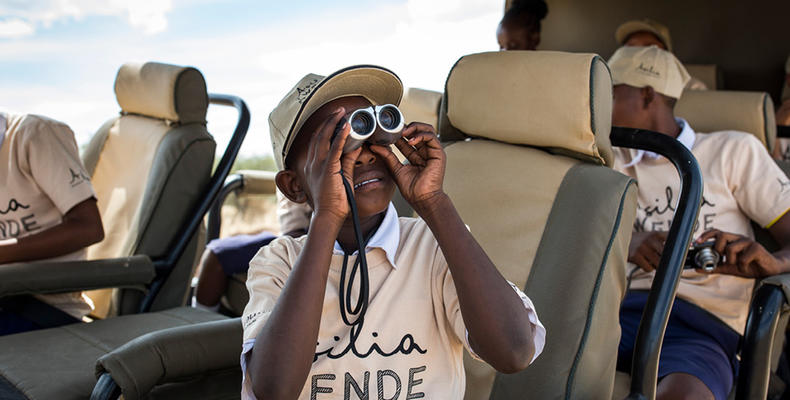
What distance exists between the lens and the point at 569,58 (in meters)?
1.49

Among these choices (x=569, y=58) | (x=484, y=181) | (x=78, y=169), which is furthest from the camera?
(x=78, y=169)

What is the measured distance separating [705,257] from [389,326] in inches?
37.9

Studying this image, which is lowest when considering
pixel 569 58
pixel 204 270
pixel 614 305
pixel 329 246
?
pixel 204 270

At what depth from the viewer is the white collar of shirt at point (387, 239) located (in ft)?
3.75

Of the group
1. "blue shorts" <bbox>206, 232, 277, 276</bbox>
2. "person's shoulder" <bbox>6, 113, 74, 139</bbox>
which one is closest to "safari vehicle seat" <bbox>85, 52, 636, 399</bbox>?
"person's shoulder" <bbox>6, 113, 74, 139</bbox>

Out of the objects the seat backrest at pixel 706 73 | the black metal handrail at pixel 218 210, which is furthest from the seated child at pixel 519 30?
the black metal handrail at pixel 218 210

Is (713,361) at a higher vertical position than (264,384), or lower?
lower

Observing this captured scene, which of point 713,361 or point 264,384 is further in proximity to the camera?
point 713,361

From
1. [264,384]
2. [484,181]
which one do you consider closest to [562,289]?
[484,181]

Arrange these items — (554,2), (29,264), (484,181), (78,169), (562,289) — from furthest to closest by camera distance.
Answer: (554,2), (78,169), (29,264), (484,181), (562,289)

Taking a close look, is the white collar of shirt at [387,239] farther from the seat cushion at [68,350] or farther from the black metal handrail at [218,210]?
the black metal handrail at [218,210]

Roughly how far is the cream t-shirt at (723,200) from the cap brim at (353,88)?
112 cm

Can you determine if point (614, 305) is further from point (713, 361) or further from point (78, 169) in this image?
point (78, 169)

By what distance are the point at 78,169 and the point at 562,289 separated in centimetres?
146
